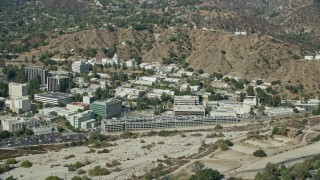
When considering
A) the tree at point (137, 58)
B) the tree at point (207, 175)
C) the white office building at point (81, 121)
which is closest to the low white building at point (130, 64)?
the tree at point (137, 58)

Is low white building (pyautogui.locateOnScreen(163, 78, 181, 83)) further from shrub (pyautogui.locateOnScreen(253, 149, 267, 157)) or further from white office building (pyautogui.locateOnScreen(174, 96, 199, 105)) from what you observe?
shrub (pyautogui.locateOnScreen(253, 149, 267, 157))

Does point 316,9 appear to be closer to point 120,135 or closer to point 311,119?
point 311,119

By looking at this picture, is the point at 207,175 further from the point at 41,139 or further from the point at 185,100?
the point at 185,100

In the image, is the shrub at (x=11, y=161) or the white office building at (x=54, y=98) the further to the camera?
the white office building at (x=54, y=98)

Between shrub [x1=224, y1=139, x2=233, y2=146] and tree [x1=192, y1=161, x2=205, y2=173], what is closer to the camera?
tree [x1=192, y1=161, x2=205, y2=173]

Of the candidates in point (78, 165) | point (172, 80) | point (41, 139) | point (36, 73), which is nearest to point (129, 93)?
point (172, 80)

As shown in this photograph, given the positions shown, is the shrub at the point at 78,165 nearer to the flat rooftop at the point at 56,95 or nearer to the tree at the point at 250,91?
the flat rooftop at the point at 56,95

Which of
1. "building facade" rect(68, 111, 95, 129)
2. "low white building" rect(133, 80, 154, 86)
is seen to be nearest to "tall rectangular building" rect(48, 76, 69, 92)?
"low white building" rect(133, 80, 154, 86)
